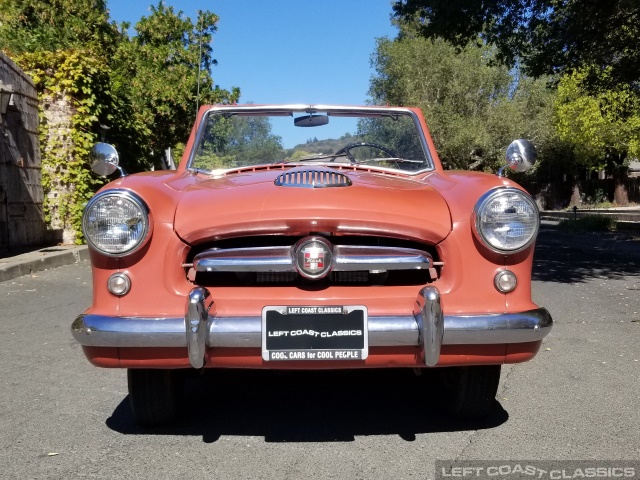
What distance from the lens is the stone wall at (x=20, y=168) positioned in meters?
11.1

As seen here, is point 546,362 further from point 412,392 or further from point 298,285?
point 298,285

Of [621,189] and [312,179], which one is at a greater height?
[312,179]

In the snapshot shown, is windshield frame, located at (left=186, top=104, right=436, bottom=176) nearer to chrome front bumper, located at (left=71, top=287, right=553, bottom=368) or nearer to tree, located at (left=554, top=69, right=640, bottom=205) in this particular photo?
chrome front bumper, located at (left=71, top=287, right=553, bottom=368)

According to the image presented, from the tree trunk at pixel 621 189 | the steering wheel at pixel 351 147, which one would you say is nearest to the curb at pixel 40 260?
the steering wheel at pixel 351 147

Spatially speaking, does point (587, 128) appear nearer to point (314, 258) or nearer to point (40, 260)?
point (40, 260)

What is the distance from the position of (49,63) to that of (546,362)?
35.7 ft

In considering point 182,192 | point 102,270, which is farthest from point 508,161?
point 102,270

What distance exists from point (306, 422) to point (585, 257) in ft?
31.9

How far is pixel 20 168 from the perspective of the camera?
11555mm

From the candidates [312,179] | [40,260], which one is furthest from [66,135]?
[312,179]

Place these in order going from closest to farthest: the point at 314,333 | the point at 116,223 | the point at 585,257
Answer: the point at 314,333
the point at 116,223
the point at 585,257

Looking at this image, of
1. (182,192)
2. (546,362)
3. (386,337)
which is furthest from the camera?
(546,362)

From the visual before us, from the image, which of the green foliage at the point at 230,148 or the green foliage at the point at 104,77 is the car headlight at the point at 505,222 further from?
the green foliage at the point at 104,77

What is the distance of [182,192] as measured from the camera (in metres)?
3.18
